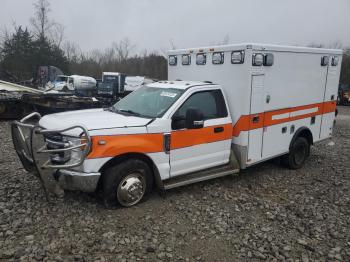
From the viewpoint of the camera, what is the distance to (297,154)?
7766 millimetres

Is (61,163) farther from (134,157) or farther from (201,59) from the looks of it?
(201,59)

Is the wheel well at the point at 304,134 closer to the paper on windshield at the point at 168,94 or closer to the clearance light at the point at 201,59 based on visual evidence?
the clearance light at the point at 201,59

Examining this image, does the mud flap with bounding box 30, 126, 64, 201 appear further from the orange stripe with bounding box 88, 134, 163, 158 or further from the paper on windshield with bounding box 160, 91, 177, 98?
the paper on windshield with bounding box 160, 91, 177, 98

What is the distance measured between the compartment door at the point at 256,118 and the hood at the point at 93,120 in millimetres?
2060

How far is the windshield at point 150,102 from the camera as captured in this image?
554cm

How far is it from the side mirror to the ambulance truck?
0.02m

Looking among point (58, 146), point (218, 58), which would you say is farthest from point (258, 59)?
point (58, 146)

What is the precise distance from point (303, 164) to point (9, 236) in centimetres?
642

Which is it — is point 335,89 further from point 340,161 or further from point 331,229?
point 331,229

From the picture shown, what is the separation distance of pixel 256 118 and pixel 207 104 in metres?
1.04

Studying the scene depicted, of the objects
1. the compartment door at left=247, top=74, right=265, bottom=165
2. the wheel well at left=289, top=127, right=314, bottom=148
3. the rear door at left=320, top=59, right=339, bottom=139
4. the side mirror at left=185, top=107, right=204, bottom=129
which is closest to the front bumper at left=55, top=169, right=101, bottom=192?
the side mirror at left=185, top=107, right=204, bottom=129

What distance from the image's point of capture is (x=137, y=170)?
5109 millimetres

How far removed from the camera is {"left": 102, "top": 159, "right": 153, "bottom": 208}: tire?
4887 mm

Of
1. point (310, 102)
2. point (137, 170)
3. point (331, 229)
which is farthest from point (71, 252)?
point (310, 102)
